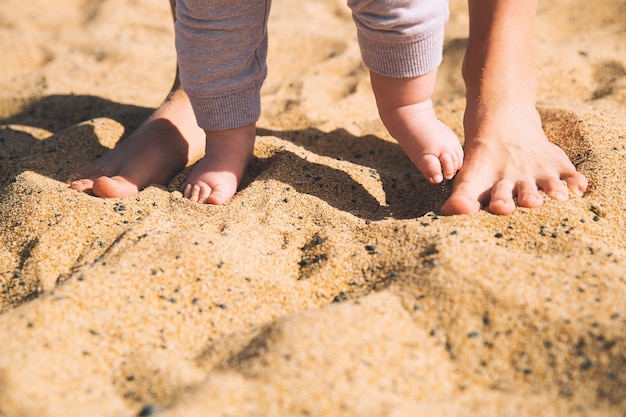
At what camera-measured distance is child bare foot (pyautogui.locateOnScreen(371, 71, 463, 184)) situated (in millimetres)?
1604

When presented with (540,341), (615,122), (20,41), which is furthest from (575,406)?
(20,41)

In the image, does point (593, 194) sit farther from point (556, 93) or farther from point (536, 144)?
point (556, 93)

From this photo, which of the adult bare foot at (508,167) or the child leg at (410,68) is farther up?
the child leg at (410,68)

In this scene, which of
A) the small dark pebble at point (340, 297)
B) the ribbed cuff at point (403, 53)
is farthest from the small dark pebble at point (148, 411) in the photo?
the ribbed cuff at point (403, 53)

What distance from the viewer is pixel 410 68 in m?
1.57

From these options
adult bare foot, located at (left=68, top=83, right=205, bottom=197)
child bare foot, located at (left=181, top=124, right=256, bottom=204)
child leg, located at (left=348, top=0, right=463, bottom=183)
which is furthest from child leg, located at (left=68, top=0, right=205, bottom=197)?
child leg, located at (left=348, top=0, right=463, bottom=183)

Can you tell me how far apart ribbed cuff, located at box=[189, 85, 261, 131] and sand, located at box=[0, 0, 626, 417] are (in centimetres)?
16

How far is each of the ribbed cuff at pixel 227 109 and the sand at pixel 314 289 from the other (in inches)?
6.1

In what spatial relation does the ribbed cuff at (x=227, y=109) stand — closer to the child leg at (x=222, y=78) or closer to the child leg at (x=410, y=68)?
the child leg at (x=222, y=78)

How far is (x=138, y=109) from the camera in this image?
2299mm

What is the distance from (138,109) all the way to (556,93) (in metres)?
1.55

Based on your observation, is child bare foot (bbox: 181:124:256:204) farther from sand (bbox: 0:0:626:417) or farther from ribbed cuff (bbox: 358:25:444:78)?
ribbed cuff (bbox: 358:25:444:78)

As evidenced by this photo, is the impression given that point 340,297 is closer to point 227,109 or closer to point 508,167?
point 508,167

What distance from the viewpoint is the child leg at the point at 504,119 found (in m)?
1.54
